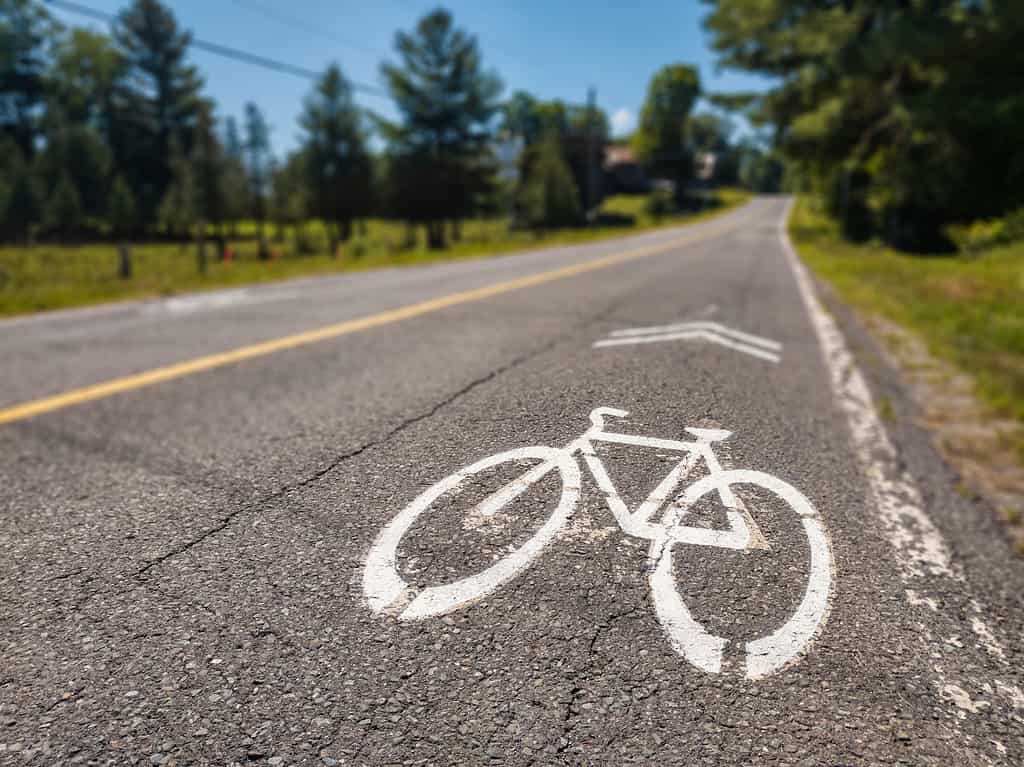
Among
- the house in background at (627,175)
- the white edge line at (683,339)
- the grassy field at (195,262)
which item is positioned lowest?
the white edge line at (683,339)

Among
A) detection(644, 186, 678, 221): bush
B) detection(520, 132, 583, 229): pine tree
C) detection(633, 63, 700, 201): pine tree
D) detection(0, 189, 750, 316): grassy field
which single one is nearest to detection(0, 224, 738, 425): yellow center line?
detection(0, 189, 750, 316): grassy field

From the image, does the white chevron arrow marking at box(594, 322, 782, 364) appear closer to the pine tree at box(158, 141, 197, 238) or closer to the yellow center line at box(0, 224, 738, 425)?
the yellow center line at box(0, 224, 738, 425)

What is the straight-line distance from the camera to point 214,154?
55.7 m

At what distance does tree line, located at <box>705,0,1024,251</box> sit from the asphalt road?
18.5m

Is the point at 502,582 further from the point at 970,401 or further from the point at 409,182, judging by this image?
the point at 409,182

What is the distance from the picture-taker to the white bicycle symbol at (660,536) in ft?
4.34

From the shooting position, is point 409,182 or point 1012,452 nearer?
point 1012,452

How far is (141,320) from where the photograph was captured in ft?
23.0

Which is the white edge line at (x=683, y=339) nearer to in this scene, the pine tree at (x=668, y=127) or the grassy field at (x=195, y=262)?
the grassy field at (x=195, y=262)

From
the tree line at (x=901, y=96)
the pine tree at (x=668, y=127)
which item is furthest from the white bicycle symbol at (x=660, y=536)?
the pine tree at (x=668, y=127)

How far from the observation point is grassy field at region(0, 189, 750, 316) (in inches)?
427

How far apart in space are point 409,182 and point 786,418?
38.3m

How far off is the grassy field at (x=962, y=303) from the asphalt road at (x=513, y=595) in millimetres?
3712

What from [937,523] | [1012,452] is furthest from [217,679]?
[1012,452]
